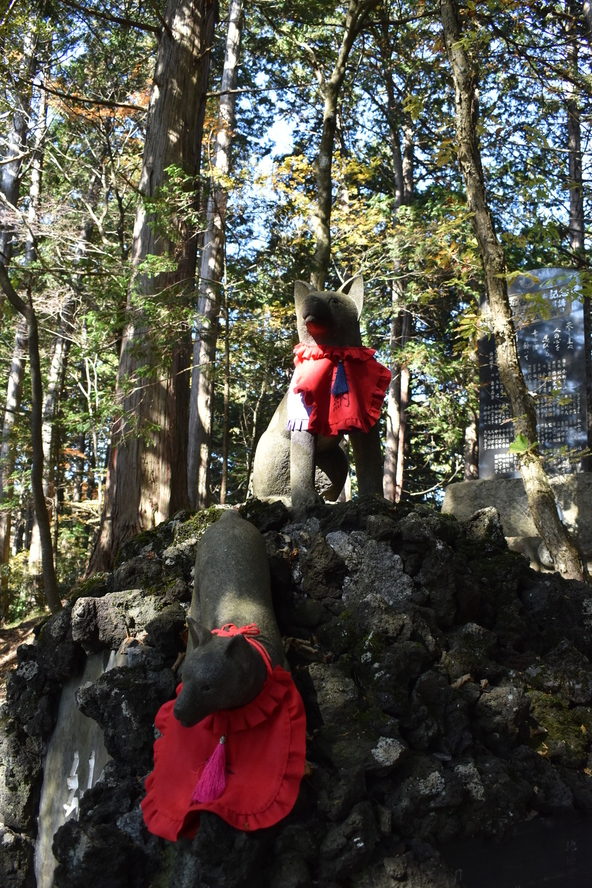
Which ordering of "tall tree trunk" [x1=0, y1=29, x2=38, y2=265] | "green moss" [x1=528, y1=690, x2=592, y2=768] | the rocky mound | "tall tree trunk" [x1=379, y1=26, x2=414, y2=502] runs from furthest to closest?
1. "tall tree trunk" [x1=379, y1=26, x2=414, y2=502]
2. "tall tree trunk" [x1=0, y1=29, x2=38, y2=265]
3. "green moss" [x1=528, y1=690, x2=592, y2=768]
4. the rocky mound

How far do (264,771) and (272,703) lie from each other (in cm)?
24

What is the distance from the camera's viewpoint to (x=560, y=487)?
8.55m

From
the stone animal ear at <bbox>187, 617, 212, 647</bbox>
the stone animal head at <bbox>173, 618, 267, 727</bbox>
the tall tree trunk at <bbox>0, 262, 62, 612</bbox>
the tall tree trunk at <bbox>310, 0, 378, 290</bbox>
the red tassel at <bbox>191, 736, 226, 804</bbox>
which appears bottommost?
the red tassel at <bbox>191, 736, 226, 804</bbox>

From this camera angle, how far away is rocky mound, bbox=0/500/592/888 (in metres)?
2.88

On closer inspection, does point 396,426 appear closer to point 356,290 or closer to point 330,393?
point 356,290

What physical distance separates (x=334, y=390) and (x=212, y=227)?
6767 millimetres

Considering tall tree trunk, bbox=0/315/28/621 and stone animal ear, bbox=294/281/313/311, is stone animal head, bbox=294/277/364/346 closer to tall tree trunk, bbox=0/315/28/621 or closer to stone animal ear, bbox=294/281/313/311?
stone animal ear, bbox=294/281/313/311

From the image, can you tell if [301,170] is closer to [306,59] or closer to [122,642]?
[306,59]

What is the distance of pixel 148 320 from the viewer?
7.23m

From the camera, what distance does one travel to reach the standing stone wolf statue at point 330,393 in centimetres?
443

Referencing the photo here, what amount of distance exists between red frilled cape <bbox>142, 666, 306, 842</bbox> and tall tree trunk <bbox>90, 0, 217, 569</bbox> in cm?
416

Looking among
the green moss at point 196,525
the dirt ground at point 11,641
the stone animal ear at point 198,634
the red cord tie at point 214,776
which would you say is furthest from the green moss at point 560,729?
the dirt ground at point 11,641

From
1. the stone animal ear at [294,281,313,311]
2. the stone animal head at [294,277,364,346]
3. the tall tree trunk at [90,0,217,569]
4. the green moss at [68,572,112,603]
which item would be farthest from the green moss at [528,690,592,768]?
the tall tree trunk at [90,0,217,569]

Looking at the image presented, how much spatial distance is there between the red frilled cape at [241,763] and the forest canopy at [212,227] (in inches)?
86.8
